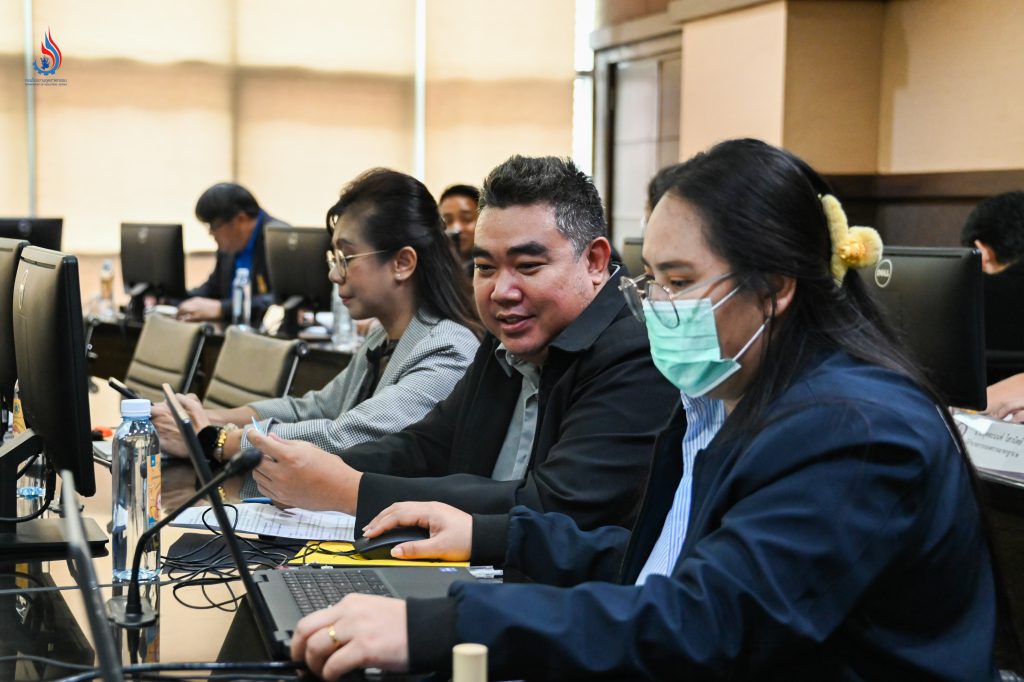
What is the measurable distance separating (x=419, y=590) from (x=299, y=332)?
3519 millimetres

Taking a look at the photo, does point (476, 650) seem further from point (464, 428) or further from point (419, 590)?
point (464, 428)

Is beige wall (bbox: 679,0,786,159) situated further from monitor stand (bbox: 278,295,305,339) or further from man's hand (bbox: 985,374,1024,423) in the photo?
man's hand (bbox: 985,374,1024,423)

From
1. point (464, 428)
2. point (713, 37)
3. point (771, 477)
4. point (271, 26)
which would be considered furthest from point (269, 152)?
point (771, 477)

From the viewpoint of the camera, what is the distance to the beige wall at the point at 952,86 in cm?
541

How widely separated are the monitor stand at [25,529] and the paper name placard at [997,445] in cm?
173

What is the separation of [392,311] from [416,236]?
179mm

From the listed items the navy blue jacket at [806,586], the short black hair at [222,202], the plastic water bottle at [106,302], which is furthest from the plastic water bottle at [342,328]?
the navy blue jacket at [806,586]

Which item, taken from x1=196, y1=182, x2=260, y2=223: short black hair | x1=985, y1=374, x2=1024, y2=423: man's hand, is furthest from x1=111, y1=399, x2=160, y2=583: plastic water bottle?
x1=196, y1=182, x2=260, y2=223: short black hair

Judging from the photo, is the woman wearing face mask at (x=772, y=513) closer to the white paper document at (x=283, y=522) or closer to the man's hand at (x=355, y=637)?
the man's hand at (x=355, y=637)

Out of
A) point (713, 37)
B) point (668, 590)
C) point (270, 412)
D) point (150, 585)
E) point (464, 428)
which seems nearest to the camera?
point (668, 590)

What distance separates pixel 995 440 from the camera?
2.54m

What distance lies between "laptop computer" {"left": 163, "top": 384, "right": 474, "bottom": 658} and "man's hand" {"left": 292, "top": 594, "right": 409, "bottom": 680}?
83mm

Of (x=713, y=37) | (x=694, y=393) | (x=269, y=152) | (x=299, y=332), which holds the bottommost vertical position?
(x=299, y=332)

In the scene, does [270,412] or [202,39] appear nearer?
[270,412]
